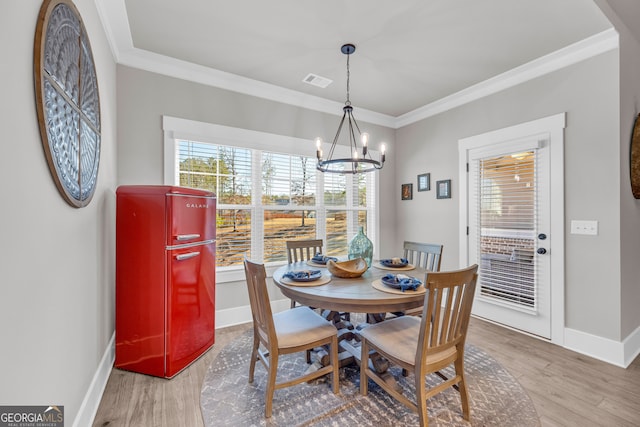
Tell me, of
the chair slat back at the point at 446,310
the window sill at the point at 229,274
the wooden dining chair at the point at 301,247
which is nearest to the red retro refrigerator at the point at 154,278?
the window sill at the point at 229,274

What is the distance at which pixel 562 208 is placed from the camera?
9.07 feet

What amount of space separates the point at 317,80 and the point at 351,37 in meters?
0.87

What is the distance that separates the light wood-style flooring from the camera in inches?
70.9

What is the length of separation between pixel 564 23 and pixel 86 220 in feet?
12.6

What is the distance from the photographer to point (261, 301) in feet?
5.85

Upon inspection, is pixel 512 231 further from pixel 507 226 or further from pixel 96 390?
pixel 96 390

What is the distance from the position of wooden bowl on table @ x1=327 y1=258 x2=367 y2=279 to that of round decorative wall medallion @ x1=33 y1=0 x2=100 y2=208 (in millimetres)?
1665

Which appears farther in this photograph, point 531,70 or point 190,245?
point 531,70

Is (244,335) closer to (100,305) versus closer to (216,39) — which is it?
(100,305)

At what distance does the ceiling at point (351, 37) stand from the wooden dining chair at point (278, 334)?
6.39 ft

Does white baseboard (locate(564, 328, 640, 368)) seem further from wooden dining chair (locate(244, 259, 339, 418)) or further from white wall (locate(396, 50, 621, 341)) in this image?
wooden dining chair (locate(244, 259, 339, 418))

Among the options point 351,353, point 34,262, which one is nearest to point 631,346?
point 351,353

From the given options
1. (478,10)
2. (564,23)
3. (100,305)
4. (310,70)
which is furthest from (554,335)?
(100,305)

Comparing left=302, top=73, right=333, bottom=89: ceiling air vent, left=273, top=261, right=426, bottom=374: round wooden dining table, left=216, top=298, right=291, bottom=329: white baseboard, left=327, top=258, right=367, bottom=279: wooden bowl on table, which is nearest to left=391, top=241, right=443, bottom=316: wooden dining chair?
left=273, top=261, right=426, bottom=374: round wooden dining table
